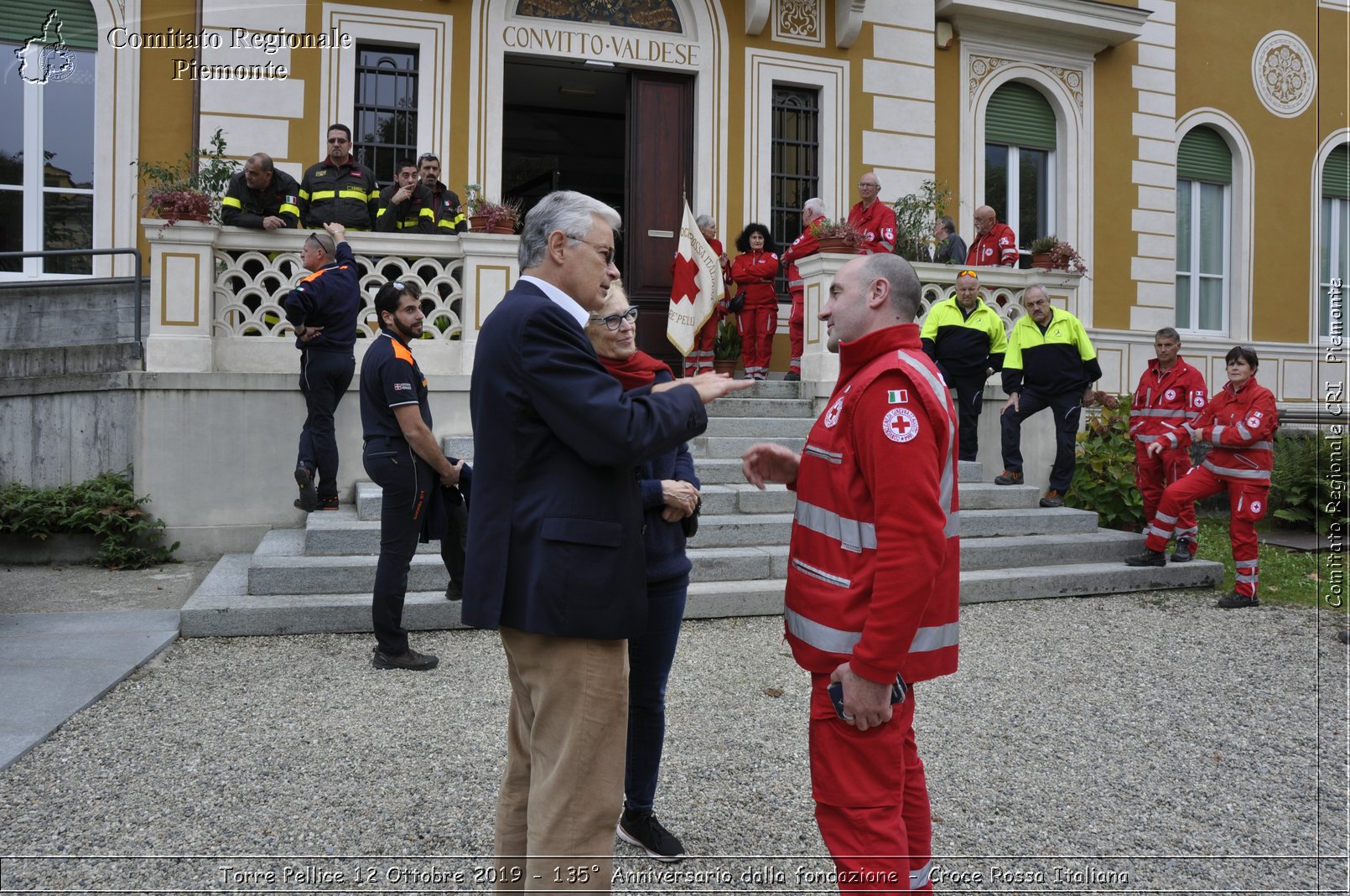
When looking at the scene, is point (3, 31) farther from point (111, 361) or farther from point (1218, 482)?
point (1218, 482)

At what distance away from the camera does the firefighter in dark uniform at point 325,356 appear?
734 cm

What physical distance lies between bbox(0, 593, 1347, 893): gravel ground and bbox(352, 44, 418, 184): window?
21.9 feet

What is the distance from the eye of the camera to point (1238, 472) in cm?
739

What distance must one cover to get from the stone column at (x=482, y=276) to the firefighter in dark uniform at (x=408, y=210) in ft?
2.24

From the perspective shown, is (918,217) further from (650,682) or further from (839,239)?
(650,682)

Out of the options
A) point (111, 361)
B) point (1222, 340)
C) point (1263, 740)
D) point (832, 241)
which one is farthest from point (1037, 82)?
point (111, 361)

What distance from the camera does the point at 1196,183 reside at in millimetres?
14758

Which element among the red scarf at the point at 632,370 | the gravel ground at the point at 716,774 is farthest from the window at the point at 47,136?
the red scarf at the point at 632,370

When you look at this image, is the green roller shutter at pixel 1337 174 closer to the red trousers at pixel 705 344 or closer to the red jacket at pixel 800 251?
the red jacket at pixel 800 251

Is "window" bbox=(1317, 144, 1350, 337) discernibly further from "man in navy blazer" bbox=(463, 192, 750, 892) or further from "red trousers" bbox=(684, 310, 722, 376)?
"man in navy blazer" bbox=(463, 192, 750, 892)

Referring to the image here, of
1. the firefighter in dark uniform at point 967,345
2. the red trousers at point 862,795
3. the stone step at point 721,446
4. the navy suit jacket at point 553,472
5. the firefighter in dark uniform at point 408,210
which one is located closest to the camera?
the navy suit jacket at point 553,472

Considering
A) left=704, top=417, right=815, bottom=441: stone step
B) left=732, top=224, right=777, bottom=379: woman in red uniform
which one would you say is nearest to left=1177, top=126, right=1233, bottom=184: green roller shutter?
left=732, top=224, right=777, bottom=379: woman in red uniform

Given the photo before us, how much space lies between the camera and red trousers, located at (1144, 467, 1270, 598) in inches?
285

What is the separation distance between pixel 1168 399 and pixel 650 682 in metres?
6.89
